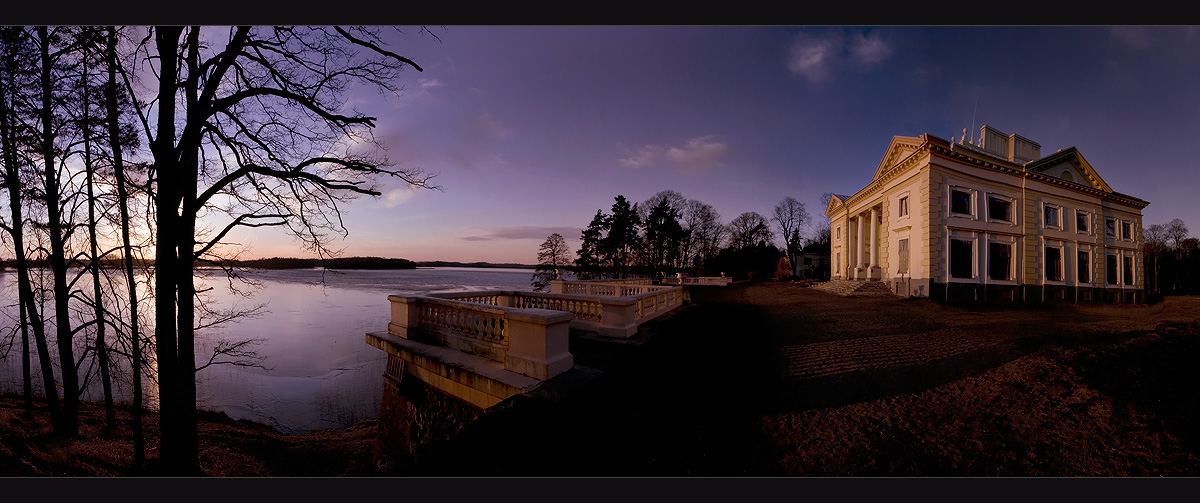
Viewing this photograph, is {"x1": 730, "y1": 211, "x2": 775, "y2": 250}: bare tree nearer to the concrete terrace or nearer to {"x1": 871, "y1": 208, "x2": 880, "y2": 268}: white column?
{"x1": 871, "y1": 208, "x2": 880, "y2": 268}: white column

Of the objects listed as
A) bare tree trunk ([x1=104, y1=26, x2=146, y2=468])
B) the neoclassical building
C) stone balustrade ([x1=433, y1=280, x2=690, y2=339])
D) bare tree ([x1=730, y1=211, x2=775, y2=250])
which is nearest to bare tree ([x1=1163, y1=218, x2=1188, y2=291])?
the neoclassical building

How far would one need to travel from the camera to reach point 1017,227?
5992 millimetres

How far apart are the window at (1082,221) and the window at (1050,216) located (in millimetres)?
233

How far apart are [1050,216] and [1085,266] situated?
100 centimetres

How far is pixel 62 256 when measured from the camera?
4.61 metres

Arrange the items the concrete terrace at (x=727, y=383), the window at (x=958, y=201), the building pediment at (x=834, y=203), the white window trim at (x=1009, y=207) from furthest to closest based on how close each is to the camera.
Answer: the building pediment at (x=834, y=203) → the window at (x=958, y=201) → the white window trim at (x=1009, y=207) → the concrete terrace at (x=727, y=383)

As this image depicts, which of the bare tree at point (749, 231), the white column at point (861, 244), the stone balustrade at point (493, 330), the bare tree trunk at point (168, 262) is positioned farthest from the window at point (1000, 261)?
the bare tree at point (749, 231)

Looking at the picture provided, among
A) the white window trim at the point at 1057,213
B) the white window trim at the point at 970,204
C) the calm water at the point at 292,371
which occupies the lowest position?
the calm water at the point at 292,371

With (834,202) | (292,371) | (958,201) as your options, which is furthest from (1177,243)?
Result: (292,371)

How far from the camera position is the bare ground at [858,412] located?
1799 mm

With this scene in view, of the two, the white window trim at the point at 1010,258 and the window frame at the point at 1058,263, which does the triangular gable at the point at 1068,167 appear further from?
the white window trim at the point at 1010,258

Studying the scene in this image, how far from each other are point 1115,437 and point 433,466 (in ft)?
12.6

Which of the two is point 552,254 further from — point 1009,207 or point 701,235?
point 1009,207

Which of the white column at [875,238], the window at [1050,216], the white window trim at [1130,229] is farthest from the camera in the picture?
the white column at [875,238]
